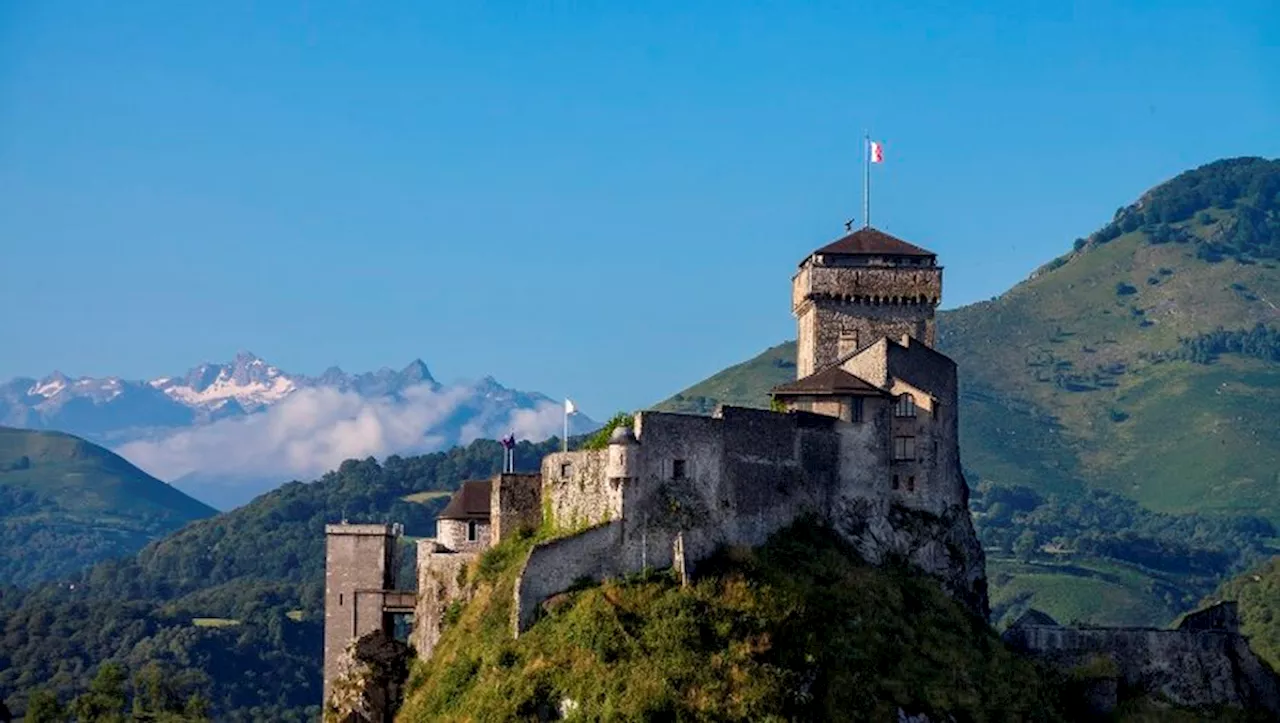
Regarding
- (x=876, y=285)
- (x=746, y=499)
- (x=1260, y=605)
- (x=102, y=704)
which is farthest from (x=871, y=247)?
(x=1260, y=605)

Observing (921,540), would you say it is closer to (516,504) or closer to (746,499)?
(746,499)

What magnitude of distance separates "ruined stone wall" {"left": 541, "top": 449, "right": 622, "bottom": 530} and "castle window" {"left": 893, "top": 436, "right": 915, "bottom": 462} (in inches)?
500

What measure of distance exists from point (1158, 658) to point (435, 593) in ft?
82.2

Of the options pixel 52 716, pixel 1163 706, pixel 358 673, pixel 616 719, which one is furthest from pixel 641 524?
pixel 52 716

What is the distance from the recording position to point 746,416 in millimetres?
67125

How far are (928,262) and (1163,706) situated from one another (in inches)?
781

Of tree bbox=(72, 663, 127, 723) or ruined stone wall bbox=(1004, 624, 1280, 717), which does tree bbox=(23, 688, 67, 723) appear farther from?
ruined stone wall bbox=(1004, 624, 1280, 717)

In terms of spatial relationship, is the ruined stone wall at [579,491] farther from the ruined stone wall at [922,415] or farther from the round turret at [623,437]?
the ruined stone wall at [922,415]

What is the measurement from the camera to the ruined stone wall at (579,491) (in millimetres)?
63781

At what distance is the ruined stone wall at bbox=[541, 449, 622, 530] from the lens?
6378cm

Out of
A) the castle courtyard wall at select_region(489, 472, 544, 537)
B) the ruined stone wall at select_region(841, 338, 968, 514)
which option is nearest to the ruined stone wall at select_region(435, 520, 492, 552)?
the castle courtyard wall at select_region(489, 472, 544, 537)

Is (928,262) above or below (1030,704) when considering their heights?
above

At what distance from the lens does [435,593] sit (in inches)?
2805

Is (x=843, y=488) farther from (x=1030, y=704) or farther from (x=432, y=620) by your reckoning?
(x=432, y=620)
